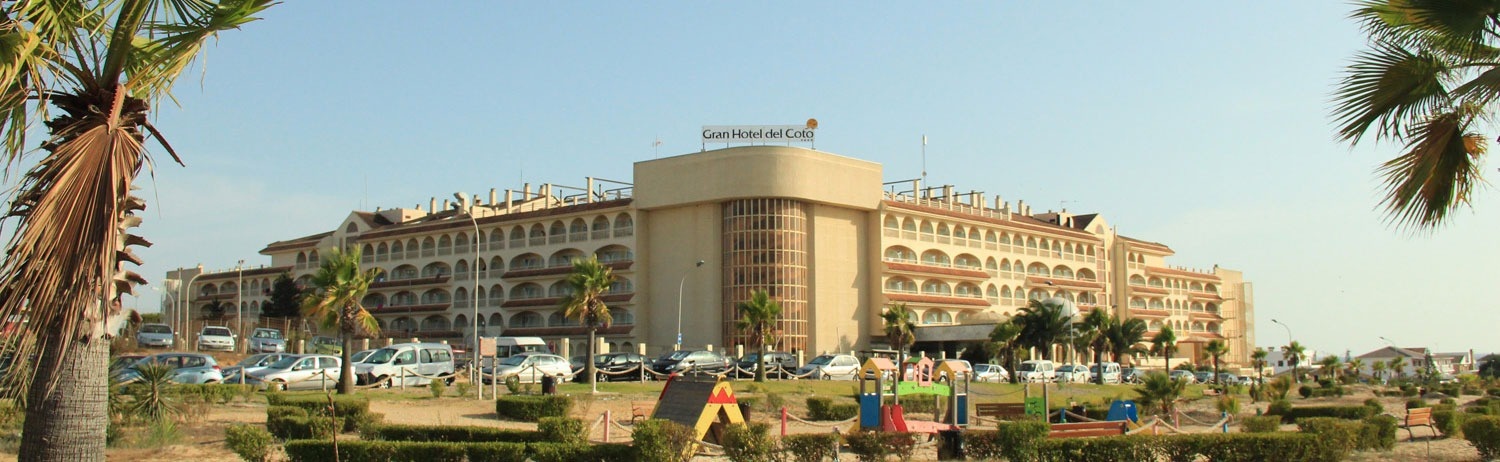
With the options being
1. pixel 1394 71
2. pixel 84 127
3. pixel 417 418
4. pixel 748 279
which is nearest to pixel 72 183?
pixel 84 127

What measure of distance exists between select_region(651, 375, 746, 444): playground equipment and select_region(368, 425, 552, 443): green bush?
2.33m

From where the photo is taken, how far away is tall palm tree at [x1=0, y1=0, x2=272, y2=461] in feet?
20.4

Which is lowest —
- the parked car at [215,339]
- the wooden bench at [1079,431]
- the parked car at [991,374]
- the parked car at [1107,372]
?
the parked car at [1107,372]

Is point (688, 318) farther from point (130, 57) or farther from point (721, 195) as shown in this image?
point (130, 57)

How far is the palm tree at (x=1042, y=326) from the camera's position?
65.2 m

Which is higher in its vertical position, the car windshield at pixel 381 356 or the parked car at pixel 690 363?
the car windshield at pixel 381 356

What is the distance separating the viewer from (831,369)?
5050cm

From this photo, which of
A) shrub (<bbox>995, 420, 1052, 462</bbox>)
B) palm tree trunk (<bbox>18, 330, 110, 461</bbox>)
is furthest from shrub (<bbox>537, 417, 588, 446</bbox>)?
palm tree trunk (<bbox>18, 330, 110, 461</bbox>)

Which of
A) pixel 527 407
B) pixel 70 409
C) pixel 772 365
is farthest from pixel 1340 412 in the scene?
pixel 70 409

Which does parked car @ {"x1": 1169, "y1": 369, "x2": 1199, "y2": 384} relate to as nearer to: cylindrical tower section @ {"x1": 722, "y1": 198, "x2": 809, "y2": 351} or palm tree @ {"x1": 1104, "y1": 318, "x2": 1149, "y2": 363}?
palm tree @ {"x1": 1104, "y1": 318, "x2": 1149, "y2": 363}

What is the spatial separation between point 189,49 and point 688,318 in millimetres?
68189

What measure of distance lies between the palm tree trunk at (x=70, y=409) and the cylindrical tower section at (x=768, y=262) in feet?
214

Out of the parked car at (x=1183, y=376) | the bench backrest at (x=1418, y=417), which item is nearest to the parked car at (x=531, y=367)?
the parked car at (x=1183, y=376)

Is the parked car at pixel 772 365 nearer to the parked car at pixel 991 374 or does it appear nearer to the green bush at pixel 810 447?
A: the parked car at pixel 991 374
